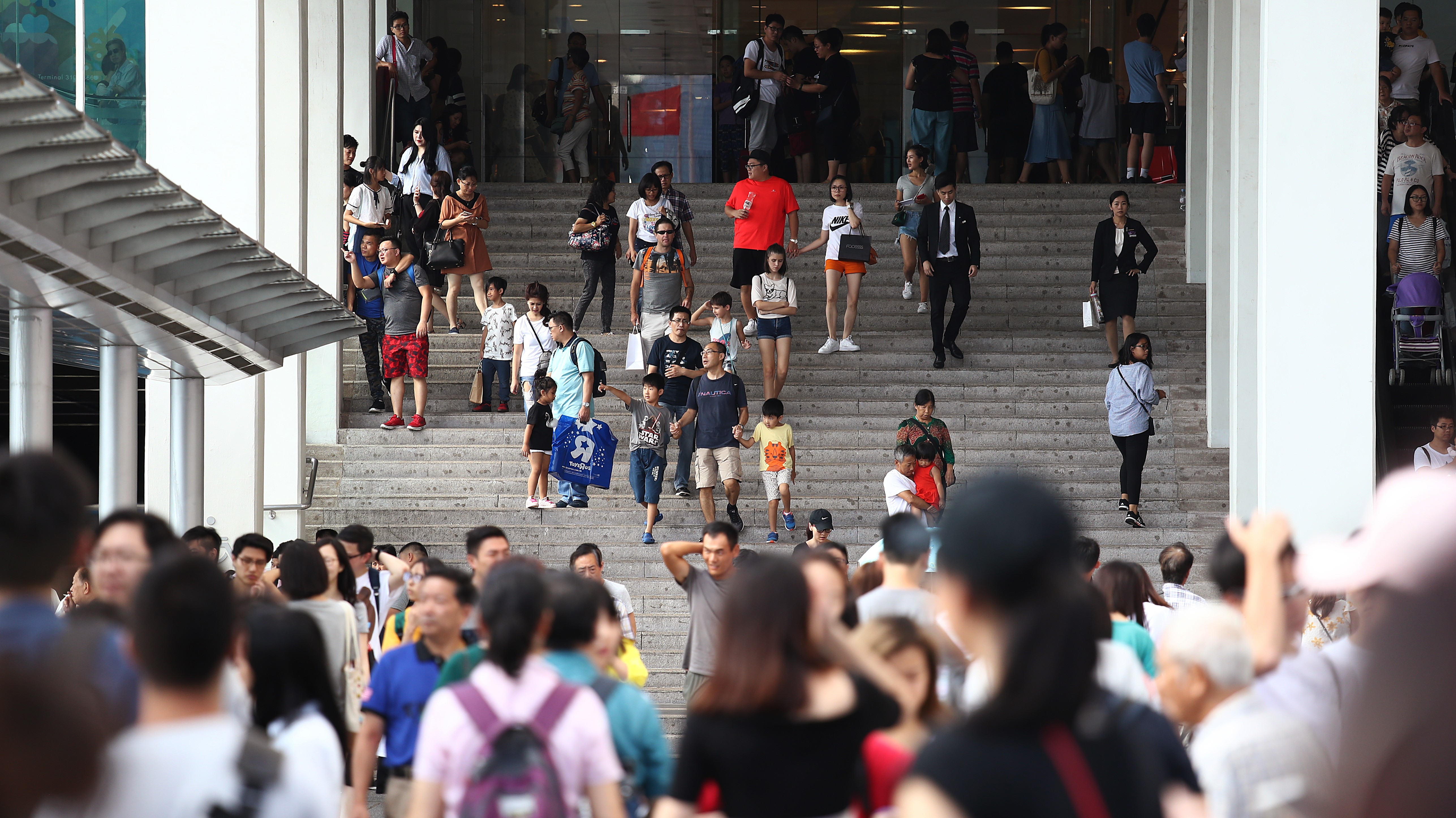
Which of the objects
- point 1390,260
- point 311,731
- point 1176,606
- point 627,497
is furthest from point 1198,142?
point 311,731

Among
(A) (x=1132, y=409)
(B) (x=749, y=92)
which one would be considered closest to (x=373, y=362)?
(B) (x=749, y=92)

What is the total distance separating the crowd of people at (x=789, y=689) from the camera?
2.23m

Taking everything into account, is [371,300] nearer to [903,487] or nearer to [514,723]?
[903,487]

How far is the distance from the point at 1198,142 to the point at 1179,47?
459cm

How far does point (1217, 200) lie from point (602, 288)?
705cm

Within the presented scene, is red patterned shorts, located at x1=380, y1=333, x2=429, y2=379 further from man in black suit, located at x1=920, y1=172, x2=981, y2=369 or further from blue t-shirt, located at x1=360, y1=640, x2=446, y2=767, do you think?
blue t-shirt, located at x1=360, y1=640, x2=446, y2=767

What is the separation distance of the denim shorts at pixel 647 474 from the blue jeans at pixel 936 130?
794cm

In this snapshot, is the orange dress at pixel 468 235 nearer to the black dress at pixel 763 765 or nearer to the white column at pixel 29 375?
the white column at pixel 29 375

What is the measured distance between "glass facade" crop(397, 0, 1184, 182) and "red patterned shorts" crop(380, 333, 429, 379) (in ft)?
27.9

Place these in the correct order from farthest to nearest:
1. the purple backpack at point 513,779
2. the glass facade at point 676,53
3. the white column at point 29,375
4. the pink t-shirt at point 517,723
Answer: the glass facade at point 676,53 → the white column at point 29,375 → the pink t-shirt at point 517,723 → the purple backpack at point 513,779

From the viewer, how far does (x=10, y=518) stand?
10.7 ft

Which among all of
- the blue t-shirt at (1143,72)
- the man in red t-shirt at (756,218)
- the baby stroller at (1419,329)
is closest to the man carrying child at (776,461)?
the man in red t-shirt at (756,218)

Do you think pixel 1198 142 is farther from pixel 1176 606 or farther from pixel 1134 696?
pixel 1134 696

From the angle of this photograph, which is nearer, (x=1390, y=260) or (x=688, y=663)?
(x=688, y=663)
